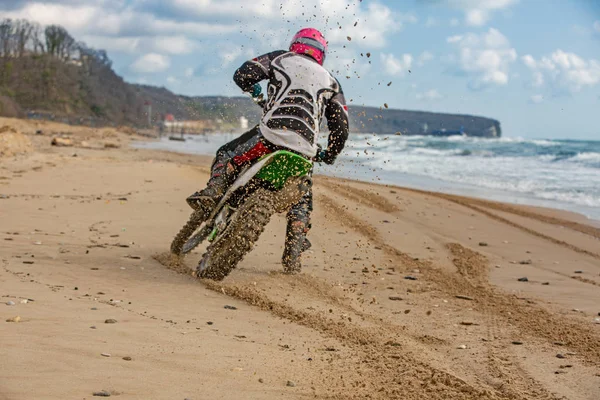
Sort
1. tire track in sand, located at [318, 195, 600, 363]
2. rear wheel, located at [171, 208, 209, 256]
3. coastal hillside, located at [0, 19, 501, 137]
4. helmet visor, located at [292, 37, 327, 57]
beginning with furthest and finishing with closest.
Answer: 1. coastal hillside, located at [0, 19, 501, 137]
2. rear wheel, located at [171, 208, 209, 256]
3. helmet visor, located at [292, 37, 327, 57]
4. tire track in sand, located at [318, 195, 600, 363]

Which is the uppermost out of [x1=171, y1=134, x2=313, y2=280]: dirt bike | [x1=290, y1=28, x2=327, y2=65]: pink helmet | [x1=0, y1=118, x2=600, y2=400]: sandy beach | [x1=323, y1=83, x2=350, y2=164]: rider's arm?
[x1=290, y1=28, x2=327, y2=65]: pink helmet

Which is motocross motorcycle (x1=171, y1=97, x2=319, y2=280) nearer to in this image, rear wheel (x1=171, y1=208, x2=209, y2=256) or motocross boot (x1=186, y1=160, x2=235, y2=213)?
motocross boot (x1=186, y1=160, x2=235, y2=213)

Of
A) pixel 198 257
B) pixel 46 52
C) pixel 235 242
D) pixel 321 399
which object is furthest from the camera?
pixel 46 52

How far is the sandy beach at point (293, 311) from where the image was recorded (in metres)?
4.12

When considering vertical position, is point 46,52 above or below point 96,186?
above

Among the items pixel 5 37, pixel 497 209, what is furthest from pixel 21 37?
pixel 497 209

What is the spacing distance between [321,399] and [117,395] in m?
0.99

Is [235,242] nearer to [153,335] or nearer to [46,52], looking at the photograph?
[153,335]

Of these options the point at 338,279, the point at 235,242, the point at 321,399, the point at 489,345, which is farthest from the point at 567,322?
the point at 321,399

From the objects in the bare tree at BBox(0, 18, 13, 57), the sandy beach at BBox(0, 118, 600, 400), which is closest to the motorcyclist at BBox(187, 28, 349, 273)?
the sandy beach at BBox(0, 118, 600, 400)

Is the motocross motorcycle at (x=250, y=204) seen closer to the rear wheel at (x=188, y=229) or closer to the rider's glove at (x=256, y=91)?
the rear wheel at (x=188, y=229)

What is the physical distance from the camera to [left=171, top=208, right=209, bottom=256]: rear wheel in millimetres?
7523

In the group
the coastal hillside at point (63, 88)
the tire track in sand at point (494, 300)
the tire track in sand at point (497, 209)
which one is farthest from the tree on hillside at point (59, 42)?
the tire track in sand at point (494, 300)

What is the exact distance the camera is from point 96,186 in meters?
13.5
